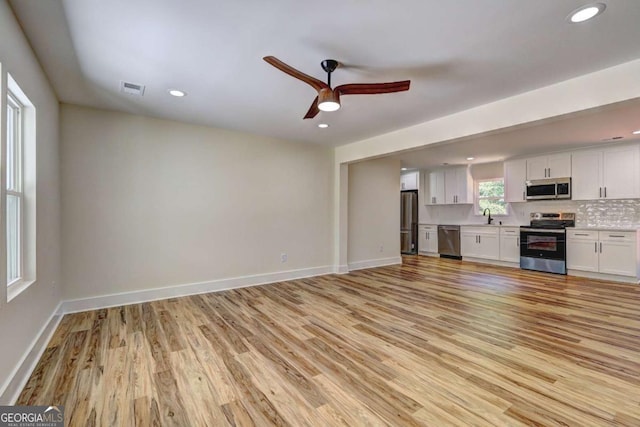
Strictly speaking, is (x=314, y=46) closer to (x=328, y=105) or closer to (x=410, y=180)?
(x=328, y=105)

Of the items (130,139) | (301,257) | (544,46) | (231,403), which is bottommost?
(231,403)

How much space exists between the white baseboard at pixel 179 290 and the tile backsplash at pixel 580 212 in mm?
4555

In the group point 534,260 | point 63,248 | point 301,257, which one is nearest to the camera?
point 63,248

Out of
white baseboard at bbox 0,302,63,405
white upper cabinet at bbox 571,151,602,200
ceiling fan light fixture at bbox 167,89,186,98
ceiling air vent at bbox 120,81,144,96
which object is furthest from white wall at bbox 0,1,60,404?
white upper cabinet at bbox 571,151,602,200

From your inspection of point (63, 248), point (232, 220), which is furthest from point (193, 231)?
point (63, 248)

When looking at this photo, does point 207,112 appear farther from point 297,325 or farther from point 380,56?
point 297,325

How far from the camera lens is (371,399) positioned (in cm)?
188

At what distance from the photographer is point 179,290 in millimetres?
4145

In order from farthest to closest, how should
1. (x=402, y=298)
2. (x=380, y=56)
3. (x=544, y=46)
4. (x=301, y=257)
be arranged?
1. (x=301, y=257)
2. (x=402, y=298)
3. (x=380, y=56)
4. (x=544, y=46)

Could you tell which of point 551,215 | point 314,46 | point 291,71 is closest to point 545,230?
point 551,215

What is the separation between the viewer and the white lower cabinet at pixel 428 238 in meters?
7.96

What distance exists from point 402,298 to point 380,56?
306cm

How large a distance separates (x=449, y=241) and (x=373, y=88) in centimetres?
626

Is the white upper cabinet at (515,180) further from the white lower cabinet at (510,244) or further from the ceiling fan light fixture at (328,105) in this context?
the ceiling fan light fixture at (328,105)
